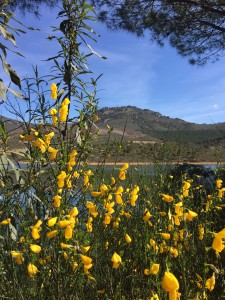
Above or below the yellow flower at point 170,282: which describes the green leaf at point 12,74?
above

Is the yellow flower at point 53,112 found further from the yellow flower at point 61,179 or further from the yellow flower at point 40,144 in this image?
the yellow flower at point 61,179

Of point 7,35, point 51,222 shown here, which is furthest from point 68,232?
point 7,35

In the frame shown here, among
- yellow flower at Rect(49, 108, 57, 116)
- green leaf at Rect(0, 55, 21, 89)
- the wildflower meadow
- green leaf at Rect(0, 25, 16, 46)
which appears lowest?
the wildflower meadow

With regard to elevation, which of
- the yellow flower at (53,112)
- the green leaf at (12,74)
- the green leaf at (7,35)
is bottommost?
the yellow flower at (53,112)

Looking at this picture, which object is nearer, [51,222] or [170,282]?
[170,282]

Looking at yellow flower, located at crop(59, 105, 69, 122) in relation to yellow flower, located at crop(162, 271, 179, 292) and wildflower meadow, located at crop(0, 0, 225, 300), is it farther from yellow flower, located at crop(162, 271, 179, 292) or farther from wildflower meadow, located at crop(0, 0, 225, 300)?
yellow flower, located at crop(162, 271, 179, 292)

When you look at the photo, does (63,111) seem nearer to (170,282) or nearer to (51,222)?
(51,222)

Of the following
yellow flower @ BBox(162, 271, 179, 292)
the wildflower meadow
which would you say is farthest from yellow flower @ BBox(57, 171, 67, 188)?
yellow flower @ BBox(162, 271, 179, 292)

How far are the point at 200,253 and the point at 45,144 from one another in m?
1.33

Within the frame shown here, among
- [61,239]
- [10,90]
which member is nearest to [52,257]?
[61,239]

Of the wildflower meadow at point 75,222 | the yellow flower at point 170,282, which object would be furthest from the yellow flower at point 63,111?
the yellow flower at point 170,282

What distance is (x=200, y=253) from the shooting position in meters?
2.45

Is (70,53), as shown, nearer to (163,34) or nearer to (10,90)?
(10,90)

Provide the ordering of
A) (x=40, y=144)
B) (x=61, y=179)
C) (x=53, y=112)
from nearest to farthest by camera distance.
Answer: (x=61, y=179) → (x=40, y=144) → (x=53, y=112)
